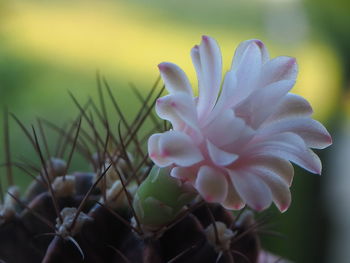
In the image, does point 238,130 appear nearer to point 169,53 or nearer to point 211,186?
point 211,186

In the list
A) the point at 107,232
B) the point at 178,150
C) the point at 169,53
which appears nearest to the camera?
the point at 178,150

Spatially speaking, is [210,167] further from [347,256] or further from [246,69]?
[347,256]

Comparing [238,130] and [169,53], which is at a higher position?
[238,130]

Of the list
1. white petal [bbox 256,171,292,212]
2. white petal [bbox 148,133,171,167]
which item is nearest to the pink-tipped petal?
white petal [bbox 256,171,292,212]

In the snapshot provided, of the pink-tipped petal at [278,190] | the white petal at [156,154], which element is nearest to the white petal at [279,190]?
the pink-tipped petal at [278,190]

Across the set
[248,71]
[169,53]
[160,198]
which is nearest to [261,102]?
[248,71]

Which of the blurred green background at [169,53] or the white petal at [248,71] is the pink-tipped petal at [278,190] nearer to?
the white petal at [248,71]
